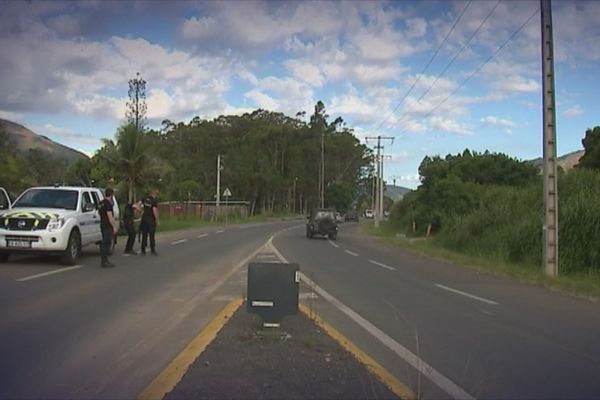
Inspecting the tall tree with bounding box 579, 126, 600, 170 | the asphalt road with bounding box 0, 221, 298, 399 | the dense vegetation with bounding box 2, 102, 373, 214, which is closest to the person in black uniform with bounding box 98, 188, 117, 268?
the asphalt road with bounding box 0, 221, 298, 399

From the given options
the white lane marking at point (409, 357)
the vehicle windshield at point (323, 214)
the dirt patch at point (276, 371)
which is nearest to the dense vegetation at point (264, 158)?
the vehicle windshield at point (323, 214)

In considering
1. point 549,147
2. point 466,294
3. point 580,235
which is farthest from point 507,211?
point 466,294

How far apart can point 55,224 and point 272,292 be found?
9763mm

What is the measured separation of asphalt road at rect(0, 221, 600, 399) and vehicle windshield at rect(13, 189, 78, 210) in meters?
1.49

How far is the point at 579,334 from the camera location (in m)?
9.46

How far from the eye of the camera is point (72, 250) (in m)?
16.7

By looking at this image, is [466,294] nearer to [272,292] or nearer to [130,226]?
[272,292]

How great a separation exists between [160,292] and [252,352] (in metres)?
5.94

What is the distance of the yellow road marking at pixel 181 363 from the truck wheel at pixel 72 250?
27.1 feet

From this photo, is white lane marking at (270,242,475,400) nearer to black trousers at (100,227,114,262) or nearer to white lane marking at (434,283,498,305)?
white lane marking at (434,283,498,305)

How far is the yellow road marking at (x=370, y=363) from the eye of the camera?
5.91 m

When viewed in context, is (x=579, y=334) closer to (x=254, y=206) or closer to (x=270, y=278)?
(x=270, y=278)

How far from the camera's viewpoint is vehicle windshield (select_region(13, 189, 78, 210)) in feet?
56.7

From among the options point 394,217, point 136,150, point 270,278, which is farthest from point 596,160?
point 270,278
